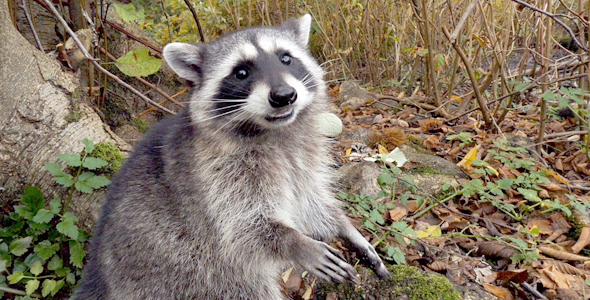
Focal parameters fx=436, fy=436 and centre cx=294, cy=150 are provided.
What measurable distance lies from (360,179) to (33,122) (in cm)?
250

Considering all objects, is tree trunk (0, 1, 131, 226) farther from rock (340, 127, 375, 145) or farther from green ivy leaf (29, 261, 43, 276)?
rock (340, 127, 375, 145)

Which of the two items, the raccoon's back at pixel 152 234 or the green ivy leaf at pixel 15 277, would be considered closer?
the raccoon's back at pixel 152 234

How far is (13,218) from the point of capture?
2.93m

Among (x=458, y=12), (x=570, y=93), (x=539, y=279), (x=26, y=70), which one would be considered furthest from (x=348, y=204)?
(x=458, y=12)

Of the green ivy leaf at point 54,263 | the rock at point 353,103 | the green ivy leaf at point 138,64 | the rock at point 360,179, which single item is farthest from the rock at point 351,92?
the green ivy leaf at point 54,263

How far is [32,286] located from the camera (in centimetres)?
272

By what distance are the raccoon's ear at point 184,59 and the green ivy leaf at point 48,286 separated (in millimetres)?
1573

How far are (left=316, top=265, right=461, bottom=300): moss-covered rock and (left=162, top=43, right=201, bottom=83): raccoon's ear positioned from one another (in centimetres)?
163

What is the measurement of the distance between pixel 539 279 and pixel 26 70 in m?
3.71

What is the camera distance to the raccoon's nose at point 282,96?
240cm

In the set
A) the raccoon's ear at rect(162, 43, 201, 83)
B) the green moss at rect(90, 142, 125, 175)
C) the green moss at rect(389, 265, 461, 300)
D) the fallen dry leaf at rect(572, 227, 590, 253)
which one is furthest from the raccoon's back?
the fallen dry leaf at rect(572, 227, 590, 253)

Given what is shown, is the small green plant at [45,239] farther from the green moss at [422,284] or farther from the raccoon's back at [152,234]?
the green moss at [422,284]

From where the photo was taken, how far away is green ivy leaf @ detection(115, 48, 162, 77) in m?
3.32

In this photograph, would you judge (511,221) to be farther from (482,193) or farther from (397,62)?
(397,62)
